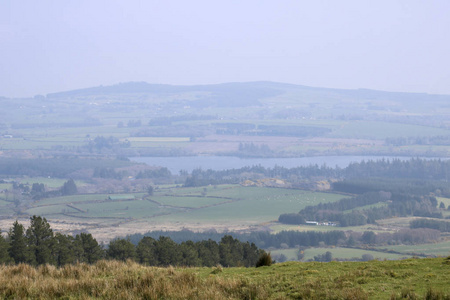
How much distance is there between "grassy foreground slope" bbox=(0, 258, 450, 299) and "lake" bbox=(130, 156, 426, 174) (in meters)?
157

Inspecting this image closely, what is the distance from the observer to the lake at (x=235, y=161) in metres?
178

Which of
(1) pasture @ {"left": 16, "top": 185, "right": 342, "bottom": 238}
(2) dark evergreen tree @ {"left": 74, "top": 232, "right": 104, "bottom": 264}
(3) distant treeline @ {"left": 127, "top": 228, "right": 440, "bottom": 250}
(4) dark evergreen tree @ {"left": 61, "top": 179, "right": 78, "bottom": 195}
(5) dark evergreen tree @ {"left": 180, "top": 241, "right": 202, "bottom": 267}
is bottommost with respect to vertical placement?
(3) distant treeline @ {"left": 127, "top": 228, "right": 440, "bottom": 250}

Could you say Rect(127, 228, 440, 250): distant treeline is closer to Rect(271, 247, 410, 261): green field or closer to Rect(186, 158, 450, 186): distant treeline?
Rect(271, 247, 410, 261): green field

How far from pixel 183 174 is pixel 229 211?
6065 centimetres

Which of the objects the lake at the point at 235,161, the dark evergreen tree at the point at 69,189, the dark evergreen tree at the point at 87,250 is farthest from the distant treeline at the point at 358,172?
the dark evergreen tree at the point at 87,250

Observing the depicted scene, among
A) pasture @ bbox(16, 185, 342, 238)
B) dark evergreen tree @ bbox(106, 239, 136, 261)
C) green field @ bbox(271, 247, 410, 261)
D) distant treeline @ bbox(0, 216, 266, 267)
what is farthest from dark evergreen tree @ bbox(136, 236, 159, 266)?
pasture @ bbox(16, 185, 342, 238)

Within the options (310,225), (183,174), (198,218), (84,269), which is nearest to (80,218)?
(198,218)

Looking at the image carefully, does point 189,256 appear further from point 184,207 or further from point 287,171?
point 287,171

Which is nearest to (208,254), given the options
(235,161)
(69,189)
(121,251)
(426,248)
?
(121,251)

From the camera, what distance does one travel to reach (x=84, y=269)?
16.0 meters

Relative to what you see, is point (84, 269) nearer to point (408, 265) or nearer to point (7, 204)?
point (408, 265)

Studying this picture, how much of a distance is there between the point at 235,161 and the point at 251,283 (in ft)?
591

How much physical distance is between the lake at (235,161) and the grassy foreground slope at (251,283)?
15719cm

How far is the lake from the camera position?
17750cm
